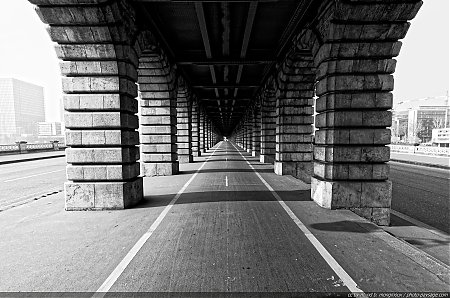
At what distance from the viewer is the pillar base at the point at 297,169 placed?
14.4m

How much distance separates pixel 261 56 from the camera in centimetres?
1352

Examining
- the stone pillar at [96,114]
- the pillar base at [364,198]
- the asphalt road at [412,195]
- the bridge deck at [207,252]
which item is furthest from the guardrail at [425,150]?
the stone pillar at [96,114]

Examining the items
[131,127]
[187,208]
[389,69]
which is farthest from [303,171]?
[131,127]

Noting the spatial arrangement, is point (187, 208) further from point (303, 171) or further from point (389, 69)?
point (303, 171)

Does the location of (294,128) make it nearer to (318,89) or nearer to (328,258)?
(318,89)

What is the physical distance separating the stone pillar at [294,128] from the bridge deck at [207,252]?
296 inches

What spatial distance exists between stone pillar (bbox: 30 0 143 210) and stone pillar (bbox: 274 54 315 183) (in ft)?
31.4

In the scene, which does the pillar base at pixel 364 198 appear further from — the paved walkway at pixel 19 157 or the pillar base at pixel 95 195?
the paved walkway at pixel 19 157

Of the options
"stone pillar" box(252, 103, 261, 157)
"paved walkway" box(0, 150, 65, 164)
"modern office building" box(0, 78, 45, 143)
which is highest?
"modern office building" box(0, 78, 45, 143)

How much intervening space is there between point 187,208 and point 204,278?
372cm

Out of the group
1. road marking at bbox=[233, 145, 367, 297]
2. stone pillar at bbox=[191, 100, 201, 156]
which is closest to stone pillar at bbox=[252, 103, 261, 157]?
stone pillar at bbox=[191, 100, 201, 156]

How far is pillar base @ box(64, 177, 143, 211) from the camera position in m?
7.20

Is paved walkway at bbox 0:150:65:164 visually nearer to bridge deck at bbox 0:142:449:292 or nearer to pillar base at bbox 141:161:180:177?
pillar base at bbox 141:161:180:177

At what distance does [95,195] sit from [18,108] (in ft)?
544
